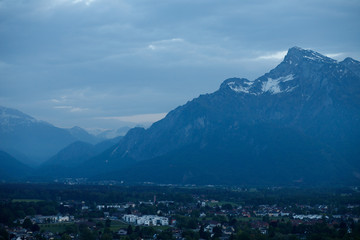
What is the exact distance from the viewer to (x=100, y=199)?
5610 inches

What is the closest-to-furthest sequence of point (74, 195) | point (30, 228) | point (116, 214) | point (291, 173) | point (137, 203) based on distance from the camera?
point (30, 228)
point (116, 214)
point (137, 203)
point (74, 195)
point (291, 173)

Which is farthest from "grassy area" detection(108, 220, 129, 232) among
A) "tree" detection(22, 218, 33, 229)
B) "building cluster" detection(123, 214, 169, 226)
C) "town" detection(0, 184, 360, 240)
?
"tree" detection(22, 218, 33, 229)

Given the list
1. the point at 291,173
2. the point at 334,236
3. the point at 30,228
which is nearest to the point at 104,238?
the point at 30,228

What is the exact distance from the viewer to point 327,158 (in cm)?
19938

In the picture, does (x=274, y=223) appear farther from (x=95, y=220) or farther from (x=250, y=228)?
(x=95, y=220)

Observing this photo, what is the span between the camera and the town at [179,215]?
3465 inches

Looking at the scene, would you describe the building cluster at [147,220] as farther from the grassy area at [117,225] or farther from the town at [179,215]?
the grassy area at [117,225]

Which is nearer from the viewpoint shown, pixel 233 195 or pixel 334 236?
pixel 334 236

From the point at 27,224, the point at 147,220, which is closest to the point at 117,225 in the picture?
the point at 147,220

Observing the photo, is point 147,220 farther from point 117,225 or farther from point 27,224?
point 27,224

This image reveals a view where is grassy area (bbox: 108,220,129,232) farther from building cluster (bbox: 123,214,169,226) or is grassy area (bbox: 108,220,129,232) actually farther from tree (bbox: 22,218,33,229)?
tree (bbox: 22,218,33,229)

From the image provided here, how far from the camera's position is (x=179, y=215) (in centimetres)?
11062

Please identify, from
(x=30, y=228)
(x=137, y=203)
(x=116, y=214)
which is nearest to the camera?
(x=30, y=228)

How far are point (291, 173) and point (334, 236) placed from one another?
116 meters
